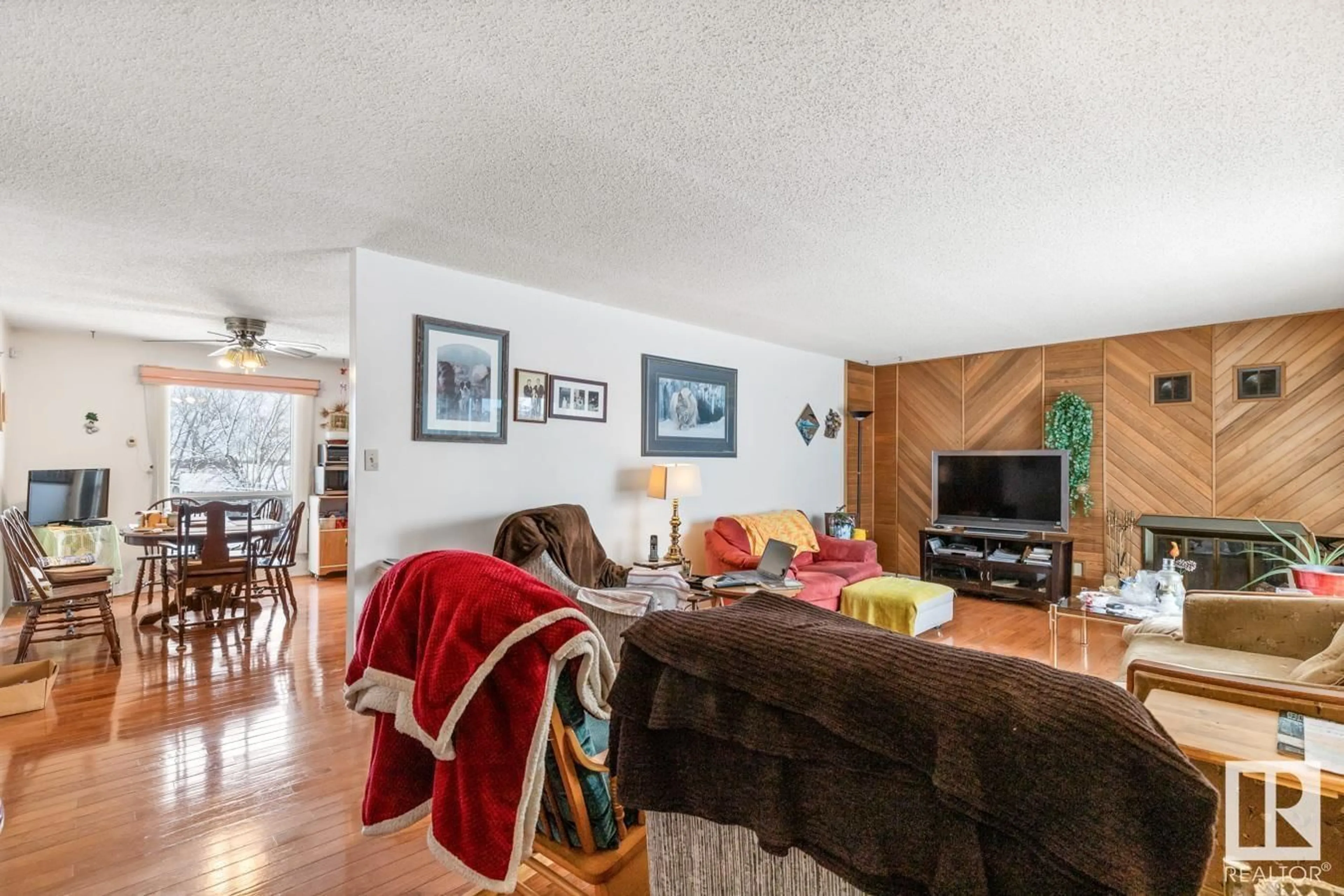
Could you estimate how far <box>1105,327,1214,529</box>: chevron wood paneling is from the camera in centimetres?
512

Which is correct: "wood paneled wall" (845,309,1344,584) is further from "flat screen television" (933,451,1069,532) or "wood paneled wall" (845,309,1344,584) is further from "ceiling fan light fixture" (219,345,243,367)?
"ceiling fan light fixture" (219,345,243,367)

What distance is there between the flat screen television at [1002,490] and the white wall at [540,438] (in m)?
1.45

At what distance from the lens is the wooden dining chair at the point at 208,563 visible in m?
4.23

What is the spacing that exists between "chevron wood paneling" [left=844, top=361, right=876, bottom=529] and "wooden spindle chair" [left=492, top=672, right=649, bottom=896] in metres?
5.87

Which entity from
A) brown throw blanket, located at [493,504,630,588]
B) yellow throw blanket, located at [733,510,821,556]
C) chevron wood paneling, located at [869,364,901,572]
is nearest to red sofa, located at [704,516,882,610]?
yellow throw blanket, located at [733,510,821,556]

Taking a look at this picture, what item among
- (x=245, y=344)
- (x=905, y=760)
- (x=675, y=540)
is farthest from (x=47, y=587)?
(x=905, y=760)

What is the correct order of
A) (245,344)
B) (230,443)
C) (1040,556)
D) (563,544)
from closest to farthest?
(563,544) → (245,344) → (1040,556) → (230,443)

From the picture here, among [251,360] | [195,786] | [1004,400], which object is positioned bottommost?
[195,786]

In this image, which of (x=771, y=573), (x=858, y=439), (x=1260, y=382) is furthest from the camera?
(x=858, y=439)

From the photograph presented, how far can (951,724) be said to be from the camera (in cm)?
77

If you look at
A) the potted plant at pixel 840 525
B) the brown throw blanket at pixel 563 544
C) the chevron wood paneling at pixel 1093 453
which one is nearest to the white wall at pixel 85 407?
the brown throw blanket at pixel 563 544

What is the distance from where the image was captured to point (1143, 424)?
542cm

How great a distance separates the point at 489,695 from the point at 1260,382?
621 cm

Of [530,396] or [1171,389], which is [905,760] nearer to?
[530,396]
